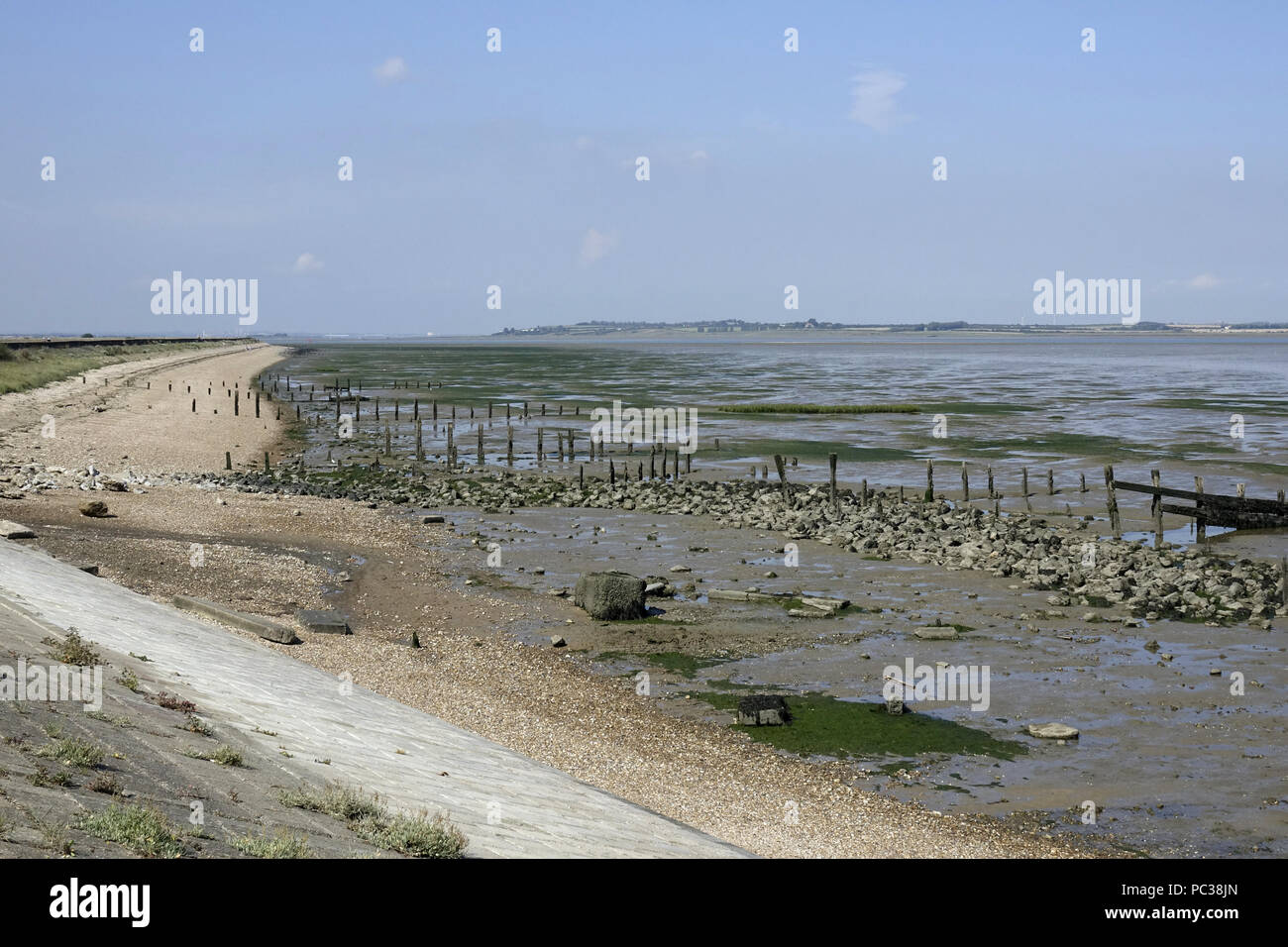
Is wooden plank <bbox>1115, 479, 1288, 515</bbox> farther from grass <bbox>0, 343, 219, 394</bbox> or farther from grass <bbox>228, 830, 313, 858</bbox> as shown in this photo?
grass <bbox>0, 343, 219, 394</bbox>

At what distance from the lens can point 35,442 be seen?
157 feet

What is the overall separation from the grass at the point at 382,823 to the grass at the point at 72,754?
1423 millimetres

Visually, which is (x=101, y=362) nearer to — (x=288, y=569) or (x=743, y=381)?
(x=743, y=381)

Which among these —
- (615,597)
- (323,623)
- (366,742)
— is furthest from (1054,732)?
(323,623)

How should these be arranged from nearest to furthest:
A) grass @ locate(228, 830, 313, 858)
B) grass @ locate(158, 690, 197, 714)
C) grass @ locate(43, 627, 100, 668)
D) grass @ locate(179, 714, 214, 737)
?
grass @ locate(228, 830, 313, 858) → grass @ locate(179, 714, 214, 737) → grass @ locate(158, 690, 197, 714) → grass @ locate(43, 627, 100, 668)

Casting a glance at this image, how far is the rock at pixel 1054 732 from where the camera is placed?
16062 millimetres

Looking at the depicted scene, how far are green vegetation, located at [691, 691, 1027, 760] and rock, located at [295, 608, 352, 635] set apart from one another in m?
7.17

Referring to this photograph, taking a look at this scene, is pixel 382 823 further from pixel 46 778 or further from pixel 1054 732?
pixel 1054 732

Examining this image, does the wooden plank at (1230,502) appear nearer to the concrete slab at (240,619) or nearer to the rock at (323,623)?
the rock at (323,623)

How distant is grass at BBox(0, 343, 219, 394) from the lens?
245 feet

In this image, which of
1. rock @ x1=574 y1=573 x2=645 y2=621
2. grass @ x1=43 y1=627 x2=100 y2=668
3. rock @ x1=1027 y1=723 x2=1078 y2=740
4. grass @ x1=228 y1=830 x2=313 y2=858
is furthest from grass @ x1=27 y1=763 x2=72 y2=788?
rock @ x1=574 y1=573 x2=645 y2=621

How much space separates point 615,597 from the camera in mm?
22656

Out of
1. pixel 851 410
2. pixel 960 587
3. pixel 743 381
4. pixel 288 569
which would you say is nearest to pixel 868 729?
pixel 960 587

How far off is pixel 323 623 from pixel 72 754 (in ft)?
39.5
